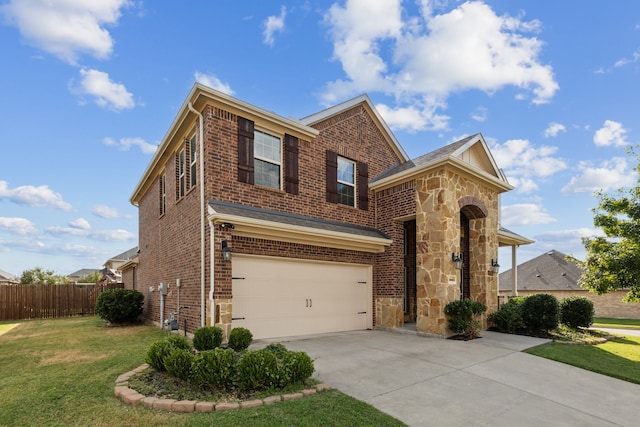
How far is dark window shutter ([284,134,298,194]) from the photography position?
9727 millimetres

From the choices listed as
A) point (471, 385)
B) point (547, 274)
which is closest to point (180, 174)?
point (471, 385)

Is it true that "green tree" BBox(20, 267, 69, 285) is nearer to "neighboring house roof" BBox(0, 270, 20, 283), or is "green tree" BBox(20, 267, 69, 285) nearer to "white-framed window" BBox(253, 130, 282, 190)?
"neighboring house roof" BBox(0, 270, 20, 283)

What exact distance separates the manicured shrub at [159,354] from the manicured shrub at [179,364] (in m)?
0.30

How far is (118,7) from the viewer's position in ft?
28.0

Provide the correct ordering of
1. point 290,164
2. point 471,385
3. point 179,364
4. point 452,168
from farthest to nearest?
point 452,168, point 290,164, point 471,385, point 179,364

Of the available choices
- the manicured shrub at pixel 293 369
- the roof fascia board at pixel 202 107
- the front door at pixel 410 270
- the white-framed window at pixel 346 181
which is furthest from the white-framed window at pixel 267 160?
the front door at pixel 410 270

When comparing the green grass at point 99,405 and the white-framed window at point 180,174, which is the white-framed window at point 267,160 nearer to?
the white-framed window at point 180,174

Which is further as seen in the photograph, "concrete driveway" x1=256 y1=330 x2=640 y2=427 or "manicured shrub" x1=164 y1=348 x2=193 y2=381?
"manicured shrub" x1=164 y1=348 x2=193 y2=381

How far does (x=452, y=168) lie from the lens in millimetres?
10102

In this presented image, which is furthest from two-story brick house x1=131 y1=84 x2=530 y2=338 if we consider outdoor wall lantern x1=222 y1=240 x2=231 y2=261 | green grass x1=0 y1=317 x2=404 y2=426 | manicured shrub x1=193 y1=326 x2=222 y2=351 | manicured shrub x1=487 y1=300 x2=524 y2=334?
green grass x1=0 y1=317 x2=404 y2=426

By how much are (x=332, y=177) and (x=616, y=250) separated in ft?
39.0

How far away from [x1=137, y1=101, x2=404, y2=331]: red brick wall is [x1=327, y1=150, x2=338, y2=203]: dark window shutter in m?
0.17

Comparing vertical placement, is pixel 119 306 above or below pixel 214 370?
below

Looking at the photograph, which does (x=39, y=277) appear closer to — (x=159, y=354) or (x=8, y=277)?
(x=8, y=277)
